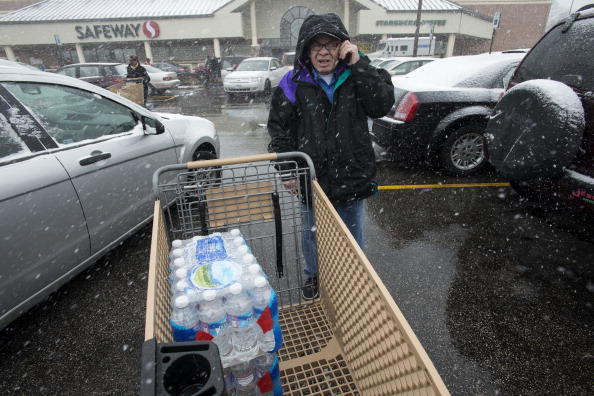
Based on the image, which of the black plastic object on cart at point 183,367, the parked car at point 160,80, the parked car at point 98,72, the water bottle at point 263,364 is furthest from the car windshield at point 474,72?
the parked car at point 160,80

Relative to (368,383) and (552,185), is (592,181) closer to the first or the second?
(552,185)

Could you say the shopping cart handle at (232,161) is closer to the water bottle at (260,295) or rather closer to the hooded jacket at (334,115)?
the hooded jacket at (334,115)

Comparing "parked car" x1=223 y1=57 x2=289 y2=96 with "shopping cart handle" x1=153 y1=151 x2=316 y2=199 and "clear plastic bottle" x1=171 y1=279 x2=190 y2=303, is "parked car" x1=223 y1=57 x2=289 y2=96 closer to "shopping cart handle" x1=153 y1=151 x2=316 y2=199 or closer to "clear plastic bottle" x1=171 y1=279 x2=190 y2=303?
"shopping cart handle" x1=153 y1=151 x2=316 y2=199

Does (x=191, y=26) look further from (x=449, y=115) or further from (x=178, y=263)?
(x=178, y=263)

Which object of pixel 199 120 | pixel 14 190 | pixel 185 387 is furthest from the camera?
pixel 199 120

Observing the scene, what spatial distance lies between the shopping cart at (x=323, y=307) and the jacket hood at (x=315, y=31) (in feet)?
2.16

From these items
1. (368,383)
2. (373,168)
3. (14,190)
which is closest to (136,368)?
(14,190)

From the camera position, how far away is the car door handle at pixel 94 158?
Result: 268cm

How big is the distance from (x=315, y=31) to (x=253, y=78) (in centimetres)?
1304

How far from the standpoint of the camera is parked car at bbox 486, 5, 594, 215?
2541 mm

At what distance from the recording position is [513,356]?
227 centimetres

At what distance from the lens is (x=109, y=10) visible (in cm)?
3384

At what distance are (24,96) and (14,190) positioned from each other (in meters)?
0.83

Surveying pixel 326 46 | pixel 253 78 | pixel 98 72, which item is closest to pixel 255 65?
pixel 253 78
